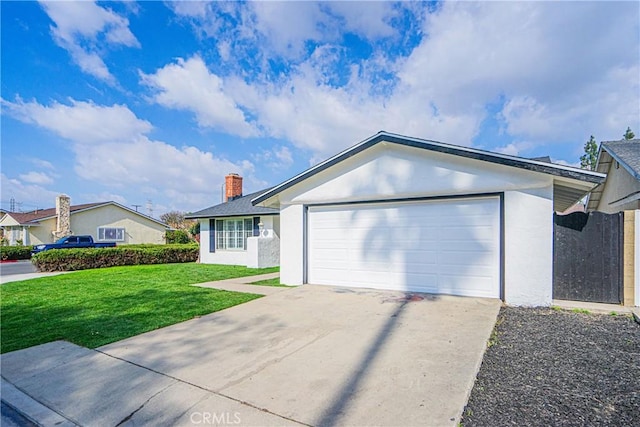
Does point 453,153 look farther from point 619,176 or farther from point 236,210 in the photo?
point 236,210

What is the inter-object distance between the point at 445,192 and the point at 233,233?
11888 mm

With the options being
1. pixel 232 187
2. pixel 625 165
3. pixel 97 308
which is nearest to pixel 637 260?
pixel 625 165

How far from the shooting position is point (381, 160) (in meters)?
8.18

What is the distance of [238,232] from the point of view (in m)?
16.3

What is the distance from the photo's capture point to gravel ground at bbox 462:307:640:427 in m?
2.70

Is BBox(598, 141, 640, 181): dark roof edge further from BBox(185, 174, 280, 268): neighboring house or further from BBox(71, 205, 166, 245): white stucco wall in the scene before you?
BBox(71, 205, 166, 245): white stucco wall

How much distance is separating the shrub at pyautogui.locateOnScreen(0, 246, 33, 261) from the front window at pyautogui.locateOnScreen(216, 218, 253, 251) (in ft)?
63.8

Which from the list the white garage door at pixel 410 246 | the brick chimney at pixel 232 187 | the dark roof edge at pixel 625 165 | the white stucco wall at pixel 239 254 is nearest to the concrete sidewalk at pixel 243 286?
the white garage door at pixel 410 246

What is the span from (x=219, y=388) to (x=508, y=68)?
Result: 12957mm

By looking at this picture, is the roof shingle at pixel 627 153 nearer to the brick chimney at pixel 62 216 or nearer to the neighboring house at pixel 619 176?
the neighboring house at pixel 619 176

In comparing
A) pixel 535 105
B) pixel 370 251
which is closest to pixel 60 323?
pixel 370 251

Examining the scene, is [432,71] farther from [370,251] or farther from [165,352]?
[165,352]

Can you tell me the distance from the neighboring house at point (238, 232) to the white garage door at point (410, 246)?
5.84 m

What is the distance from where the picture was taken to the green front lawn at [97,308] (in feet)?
17.5
